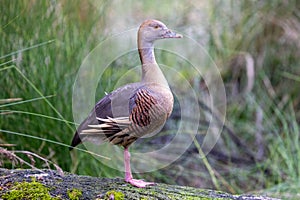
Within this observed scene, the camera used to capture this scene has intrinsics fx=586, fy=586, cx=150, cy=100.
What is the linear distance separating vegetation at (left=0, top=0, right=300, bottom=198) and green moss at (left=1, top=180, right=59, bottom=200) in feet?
1.02

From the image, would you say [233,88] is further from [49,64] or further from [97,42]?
[49,64]

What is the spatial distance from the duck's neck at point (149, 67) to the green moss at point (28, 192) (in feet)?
2.00

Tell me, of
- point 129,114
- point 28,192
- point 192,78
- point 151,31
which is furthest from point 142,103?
point 192,78

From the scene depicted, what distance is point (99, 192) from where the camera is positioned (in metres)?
2.43

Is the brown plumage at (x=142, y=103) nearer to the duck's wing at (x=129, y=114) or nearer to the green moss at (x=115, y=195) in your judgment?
the duck's wing at (x=129, y=114)

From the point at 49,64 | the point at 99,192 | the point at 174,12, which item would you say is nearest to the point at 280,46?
the point at 174,12

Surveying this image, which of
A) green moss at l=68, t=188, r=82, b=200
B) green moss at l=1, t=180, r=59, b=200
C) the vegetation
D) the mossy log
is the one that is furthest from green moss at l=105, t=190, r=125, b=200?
the vegetation

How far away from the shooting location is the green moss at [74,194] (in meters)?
2.36

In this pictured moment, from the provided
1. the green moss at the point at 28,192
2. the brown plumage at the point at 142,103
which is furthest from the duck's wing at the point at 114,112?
the green moss at the point at 28,192

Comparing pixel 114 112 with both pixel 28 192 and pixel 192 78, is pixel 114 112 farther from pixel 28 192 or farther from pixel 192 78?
pixel 192 78

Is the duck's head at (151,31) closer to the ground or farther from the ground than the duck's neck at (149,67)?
farther from the ground

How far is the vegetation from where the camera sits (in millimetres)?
3738

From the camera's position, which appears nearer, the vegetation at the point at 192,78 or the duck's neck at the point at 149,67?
the duck's neck at the point at 149,67

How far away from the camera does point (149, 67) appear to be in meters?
2.42
